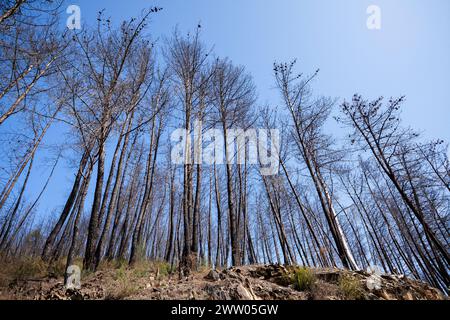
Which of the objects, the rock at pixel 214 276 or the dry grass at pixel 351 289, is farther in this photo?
the rock at pixel 214 276

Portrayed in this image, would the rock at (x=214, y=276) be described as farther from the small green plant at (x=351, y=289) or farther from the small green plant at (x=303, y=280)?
the small green plant at (x=351, y=289)

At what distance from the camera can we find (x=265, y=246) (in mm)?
19672

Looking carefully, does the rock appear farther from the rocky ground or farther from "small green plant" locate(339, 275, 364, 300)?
"small green plant" locate(339, 275, 364, 300)

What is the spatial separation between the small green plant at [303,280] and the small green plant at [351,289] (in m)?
0.53

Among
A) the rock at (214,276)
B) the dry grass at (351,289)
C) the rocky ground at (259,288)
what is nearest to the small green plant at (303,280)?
the rocky ground at (259,288)

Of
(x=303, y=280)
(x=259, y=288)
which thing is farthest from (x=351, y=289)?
(x=259, y=288)

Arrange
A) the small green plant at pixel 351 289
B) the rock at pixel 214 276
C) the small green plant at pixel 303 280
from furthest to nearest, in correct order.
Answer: the rock at pixel 214 276 → the small green plant at pixel 303 280 → the small green plant at pixel 351 289

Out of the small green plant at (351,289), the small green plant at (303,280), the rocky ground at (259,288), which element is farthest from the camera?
the small green plant at (303,280)

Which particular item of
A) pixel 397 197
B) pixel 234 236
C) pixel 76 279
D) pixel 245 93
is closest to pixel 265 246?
pixel 397 197

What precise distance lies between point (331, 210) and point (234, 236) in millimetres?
3411

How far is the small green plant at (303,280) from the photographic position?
4.11 meters

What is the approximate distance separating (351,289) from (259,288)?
1.77m

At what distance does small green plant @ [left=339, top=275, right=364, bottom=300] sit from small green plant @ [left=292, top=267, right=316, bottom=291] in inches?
20.8

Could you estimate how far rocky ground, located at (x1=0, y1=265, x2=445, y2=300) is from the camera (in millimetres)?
3486
